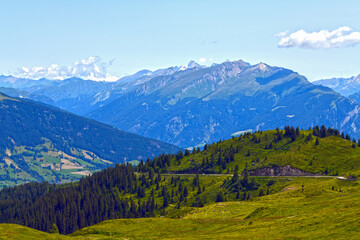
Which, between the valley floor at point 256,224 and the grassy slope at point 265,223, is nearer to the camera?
the grassy slope at point 265,223

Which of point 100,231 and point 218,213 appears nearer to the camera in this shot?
point 100,231

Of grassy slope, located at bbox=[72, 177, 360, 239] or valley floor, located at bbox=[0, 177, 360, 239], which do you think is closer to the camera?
grassy slope, located at bbox=[72, 177, 360, 239]

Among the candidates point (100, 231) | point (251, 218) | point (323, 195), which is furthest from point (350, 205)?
point (100, 231)

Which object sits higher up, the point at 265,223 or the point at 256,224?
the point at 265,223

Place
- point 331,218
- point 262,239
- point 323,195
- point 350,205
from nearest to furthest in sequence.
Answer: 1. point 262,239
2. point 331,218
3. point 350,205
4. point 323,195

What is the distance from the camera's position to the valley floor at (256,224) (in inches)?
3698

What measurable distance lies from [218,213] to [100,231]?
45.6 meters

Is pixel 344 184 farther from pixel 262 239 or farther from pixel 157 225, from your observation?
pixel 262 239

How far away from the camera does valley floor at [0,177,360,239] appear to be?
3698 inches

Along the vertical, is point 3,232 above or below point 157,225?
above

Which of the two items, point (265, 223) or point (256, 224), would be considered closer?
point (265, 223)

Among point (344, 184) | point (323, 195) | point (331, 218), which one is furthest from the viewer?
point (344, 184)

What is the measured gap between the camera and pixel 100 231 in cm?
14525

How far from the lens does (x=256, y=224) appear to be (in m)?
118
